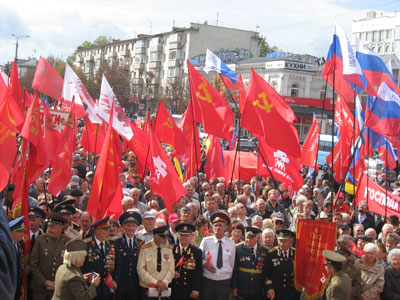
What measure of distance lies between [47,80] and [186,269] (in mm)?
9281

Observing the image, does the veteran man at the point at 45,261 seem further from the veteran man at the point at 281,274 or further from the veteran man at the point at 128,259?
the veteran man at the point at 281,274

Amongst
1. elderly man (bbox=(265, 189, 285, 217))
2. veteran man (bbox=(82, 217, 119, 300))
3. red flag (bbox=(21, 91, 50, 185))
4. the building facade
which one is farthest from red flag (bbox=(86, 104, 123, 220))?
the building facade

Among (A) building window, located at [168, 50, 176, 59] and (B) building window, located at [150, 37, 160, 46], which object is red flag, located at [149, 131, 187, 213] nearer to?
(A) building window, located at [168, 50, 176, 59]

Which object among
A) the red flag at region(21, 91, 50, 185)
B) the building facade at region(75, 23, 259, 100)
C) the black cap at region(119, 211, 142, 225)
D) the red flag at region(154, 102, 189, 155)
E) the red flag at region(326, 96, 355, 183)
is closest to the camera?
the black cap at region(119, 211, 142, 225)

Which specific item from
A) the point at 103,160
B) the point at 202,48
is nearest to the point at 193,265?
the point at 103,160

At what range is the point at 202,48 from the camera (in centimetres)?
8619

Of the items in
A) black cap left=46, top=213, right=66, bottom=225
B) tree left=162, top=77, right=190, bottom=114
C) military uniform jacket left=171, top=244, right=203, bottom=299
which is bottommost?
military uniform jacket left=171, top=244, right=203, bottom=299

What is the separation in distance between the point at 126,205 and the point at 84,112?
6.52 meters

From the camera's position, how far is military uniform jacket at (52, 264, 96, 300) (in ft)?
18.6

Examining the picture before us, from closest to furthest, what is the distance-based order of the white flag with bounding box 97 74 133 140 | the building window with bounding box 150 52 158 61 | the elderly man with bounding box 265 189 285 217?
1. the elderly man with bounding box 265 189 285 217
2. the white flag with bounding box 97 74 133 140
3. the building window with bounding box 150 52 158 61

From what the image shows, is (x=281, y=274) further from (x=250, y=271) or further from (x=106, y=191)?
(x=106, y=191)

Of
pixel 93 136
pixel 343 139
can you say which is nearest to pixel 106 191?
pixel 93 136

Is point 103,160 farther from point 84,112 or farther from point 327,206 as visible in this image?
point 84,112

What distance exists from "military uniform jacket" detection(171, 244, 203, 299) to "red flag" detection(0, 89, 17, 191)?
9.77 feet
